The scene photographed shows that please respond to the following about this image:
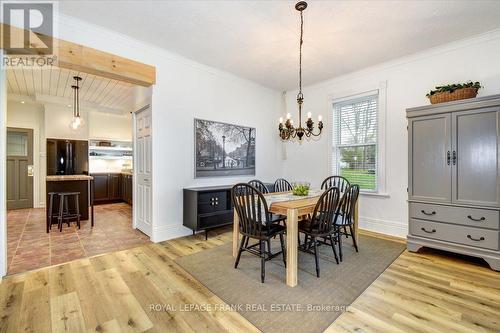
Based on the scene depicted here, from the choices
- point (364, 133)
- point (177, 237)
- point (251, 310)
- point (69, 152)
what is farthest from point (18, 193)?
point (364, 133)

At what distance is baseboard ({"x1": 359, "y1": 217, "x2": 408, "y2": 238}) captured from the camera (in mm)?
3807

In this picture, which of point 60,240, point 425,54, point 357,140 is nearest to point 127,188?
point 60,240

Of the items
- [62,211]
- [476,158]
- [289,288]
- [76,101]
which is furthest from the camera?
[76,101]

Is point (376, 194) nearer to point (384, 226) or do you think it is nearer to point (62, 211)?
point (384, 226)

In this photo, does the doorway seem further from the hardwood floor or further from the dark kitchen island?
the hardwood floor

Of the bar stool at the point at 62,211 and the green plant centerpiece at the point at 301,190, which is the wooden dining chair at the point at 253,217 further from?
the bar stool at the point at 62,211

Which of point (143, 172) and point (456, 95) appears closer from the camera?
point (456, 95)

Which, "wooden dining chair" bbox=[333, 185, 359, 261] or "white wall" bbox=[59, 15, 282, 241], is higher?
"white wall" bbox=[59, 15, 282, 241]

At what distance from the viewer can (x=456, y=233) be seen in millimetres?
2873

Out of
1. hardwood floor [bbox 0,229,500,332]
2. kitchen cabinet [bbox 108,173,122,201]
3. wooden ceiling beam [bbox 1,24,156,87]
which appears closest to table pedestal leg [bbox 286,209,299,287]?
hardwood floor [bbox 0,229,500,332]

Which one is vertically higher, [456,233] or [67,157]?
[67,157]

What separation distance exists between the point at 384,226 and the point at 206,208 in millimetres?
3030

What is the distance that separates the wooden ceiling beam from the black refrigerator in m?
4.14

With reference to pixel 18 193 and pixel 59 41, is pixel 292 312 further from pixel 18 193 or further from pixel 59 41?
pixel 18 193
